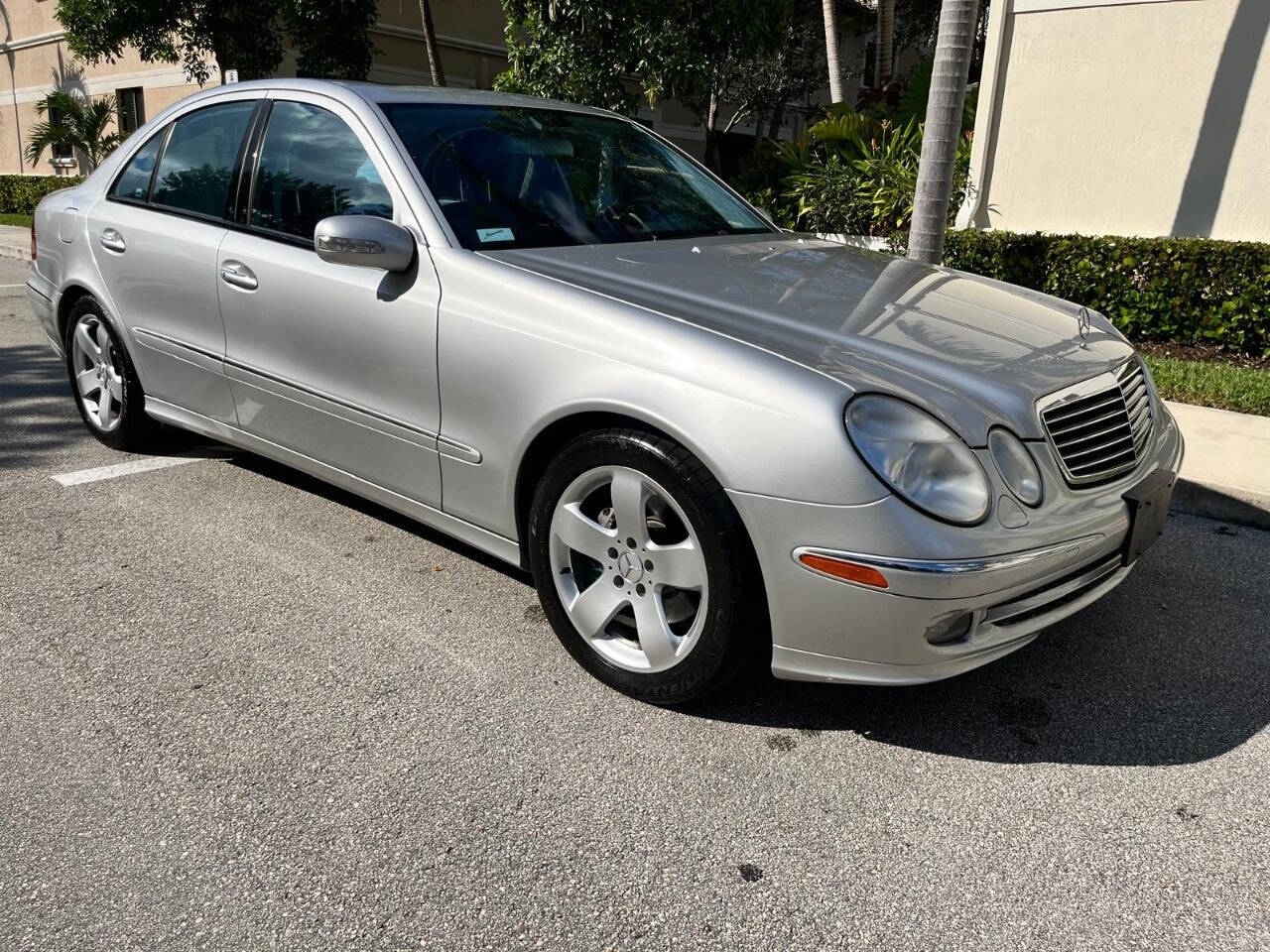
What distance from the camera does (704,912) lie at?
221 centimetres

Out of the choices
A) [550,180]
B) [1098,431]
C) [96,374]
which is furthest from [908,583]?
[96,374]

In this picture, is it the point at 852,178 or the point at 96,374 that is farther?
the point at 852,178

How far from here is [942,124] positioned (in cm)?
723

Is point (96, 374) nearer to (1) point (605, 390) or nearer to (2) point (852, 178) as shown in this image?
(1) point (605, 390)

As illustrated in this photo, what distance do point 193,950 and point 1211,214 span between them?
9007 mm

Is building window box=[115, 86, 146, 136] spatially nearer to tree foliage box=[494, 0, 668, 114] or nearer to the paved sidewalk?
tree foliage box=[494, 0, 668, 114]

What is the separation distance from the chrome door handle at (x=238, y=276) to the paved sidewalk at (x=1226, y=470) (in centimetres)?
399

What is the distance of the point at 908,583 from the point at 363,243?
192cm

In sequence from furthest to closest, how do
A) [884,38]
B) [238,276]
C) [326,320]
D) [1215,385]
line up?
[884,38] → [1215,385] → [238,276] → [326,320]

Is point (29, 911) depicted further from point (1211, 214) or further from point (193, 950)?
point (1211, 214)

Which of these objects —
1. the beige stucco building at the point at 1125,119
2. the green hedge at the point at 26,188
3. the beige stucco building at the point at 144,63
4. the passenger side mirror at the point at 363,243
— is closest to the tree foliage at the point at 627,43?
the beige stucco building at the point at 1125,119

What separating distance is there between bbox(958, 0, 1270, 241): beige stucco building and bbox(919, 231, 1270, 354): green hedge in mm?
767

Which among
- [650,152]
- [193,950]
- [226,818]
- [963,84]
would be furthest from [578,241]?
[963,84]

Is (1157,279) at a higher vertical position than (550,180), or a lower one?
lower
